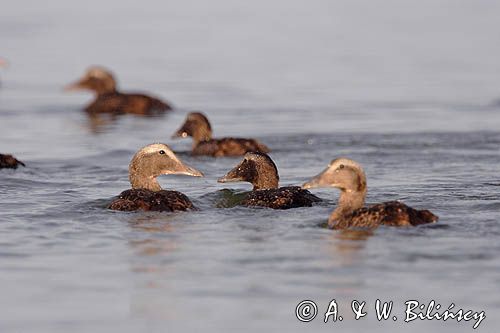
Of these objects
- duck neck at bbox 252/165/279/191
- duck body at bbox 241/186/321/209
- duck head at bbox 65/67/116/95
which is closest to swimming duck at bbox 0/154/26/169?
duck neck at bbox 252/165/279/191

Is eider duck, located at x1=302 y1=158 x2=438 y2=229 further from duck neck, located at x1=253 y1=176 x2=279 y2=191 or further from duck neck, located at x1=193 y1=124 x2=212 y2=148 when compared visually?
duck neck, located at x1=193 y1=124 x2=212 y2=148

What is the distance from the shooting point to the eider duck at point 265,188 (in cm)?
1323

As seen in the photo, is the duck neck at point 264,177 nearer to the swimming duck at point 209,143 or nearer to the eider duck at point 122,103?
the swimming duck at point 209,143

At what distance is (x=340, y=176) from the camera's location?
1228 cm

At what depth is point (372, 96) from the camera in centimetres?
2578

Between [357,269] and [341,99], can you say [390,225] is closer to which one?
[357,269]

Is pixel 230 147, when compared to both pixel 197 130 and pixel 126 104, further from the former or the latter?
pixel 126 104

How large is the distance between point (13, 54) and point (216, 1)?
1516 centimetres

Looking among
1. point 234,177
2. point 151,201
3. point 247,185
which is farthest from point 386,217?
point 247,185

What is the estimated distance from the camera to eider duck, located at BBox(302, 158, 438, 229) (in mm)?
11875

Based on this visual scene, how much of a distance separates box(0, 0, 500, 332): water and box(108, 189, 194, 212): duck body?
0.45ft

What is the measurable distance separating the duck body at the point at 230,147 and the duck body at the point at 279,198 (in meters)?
4.48

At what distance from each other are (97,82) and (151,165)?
509 inches

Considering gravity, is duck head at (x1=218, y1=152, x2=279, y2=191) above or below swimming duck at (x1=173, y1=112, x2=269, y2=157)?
below
